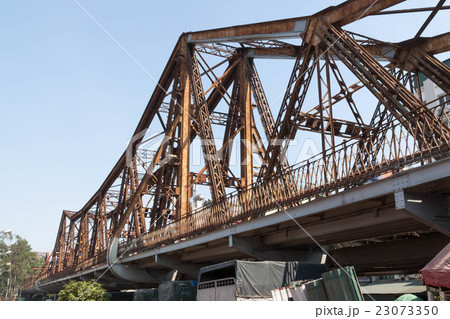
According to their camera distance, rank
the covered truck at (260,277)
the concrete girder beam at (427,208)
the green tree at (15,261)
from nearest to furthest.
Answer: the concrete girder beam at (427,208) → the covered truck at (260,277) → the green tree at (15,261)

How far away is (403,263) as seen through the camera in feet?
44.0

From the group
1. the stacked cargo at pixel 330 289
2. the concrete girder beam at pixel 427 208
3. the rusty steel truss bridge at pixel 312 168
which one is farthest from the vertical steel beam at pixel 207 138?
the concrete girder beam at pixel 427 208

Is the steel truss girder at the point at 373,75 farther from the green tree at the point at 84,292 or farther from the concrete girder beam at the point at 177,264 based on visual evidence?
the green tree at the point at 84,292

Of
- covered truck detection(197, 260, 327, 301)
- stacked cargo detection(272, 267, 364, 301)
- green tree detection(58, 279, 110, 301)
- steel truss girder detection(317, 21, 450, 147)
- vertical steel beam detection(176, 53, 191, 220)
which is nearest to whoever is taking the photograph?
stacked cargo detection(272, 267, 364, 301)

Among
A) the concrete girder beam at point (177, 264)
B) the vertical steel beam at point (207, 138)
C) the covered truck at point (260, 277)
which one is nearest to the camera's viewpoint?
the covered truck at point (260, 277)

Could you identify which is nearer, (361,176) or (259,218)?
(361,176)

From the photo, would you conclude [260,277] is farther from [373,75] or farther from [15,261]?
[15,261]

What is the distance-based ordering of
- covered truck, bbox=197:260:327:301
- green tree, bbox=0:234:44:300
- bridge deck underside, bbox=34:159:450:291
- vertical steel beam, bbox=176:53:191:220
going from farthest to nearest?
green tree, bbox=0:234:44:300 < vertical steel beam, bbox=176:53:191:220 < covered truck, bbox=197:260:327:301 < bridge deck underside, bbox=34:159:450:291

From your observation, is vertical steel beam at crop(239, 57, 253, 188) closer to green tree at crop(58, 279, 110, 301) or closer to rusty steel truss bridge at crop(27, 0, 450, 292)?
rusty steel truss bridge at crop(27, 0, 450, 292)

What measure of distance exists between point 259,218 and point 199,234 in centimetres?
438

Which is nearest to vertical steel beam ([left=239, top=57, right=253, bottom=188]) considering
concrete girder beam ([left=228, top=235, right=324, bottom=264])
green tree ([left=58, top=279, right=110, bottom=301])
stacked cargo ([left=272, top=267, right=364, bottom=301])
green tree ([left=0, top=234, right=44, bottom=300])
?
concrete girder beam ([left=228, top=235, right=324, bottom=264])

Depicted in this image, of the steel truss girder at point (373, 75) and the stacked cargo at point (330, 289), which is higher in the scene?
the steel truss girder at point (373, 75)
